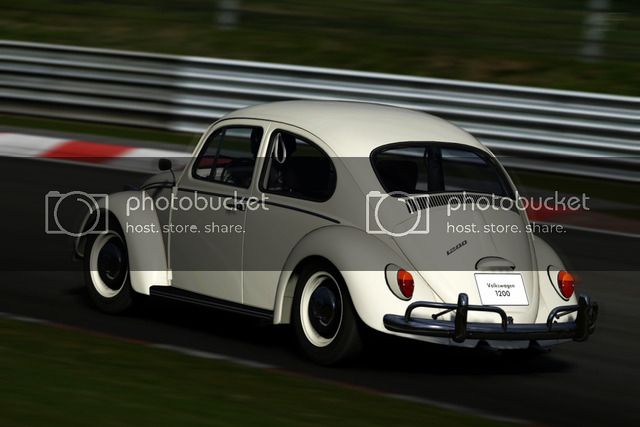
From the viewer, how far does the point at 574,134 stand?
52.2 ft

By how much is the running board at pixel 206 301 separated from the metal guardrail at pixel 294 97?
8.24 m

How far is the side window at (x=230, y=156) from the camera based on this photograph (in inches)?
343

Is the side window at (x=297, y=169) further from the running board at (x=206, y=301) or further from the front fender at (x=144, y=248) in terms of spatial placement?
the front fender at (x=144, y=248)

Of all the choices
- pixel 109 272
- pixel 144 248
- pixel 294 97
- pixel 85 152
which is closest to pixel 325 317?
pixel 144 248

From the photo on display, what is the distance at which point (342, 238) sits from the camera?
7.81 meters

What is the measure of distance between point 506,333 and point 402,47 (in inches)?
530

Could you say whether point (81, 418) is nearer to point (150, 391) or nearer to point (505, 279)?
point (150, 391)

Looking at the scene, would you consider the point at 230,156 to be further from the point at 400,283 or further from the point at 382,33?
the point at 382,33

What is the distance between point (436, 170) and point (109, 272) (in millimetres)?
2635

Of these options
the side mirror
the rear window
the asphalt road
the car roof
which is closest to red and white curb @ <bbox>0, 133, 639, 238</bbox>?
the asphalt road

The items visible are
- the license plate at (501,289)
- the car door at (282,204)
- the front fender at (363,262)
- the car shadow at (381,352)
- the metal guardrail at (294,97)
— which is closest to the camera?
the front fender at (363,262)

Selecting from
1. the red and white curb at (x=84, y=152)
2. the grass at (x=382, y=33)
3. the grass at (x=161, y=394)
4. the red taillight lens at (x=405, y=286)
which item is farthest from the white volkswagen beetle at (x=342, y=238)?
the grass at (x=382, y=33)

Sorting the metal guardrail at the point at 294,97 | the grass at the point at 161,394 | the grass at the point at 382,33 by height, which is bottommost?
the grass at the point at 161,394

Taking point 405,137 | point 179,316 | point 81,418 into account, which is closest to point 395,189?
point 405,137
